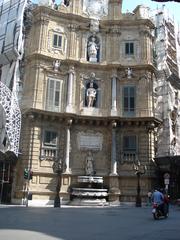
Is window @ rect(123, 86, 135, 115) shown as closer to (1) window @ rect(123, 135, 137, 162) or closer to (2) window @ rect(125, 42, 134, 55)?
(1) window @ rect(123, 135, 137, 162)

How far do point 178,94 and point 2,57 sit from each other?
2363 centimetres

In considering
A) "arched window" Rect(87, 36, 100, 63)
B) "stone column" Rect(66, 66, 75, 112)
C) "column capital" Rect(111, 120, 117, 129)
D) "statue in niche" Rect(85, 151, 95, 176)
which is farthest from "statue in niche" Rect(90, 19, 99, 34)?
"statue in niche" Rect(85, 151, 95, 176)

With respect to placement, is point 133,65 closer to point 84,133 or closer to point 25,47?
point 84,133

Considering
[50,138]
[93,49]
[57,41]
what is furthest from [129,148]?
[57,41]

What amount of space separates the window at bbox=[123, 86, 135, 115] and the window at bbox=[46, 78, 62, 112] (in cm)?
569

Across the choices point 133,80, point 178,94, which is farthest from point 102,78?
point 178,94

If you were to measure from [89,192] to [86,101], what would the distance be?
312 inches

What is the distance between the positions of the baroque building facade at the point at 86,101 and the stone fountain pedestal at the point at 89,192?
17.7 inches

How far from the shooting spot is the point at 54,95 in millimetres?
31297

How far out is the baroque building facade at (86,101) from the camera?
96.9 feet

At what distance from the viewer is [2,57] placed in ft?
109

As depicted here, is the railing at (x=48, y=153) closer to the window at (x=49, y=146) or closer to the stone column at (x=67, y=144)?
the window at (x=49, y=146)

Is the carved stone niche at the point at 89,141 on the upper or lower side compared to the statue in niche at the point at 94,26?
lower

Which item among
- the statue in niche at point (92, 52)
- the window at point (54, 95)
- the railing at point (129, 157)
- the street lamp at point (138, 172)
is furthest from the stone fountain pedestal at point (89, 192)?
the statue in niche at point (92, 52)
